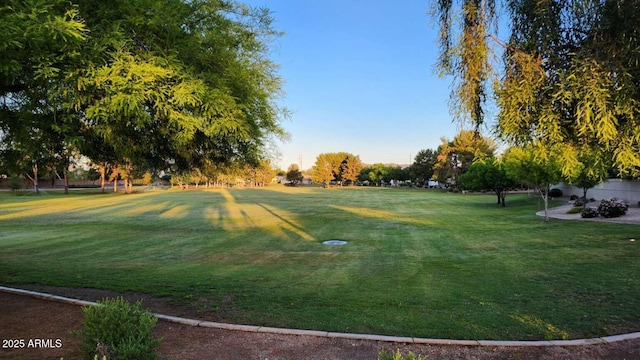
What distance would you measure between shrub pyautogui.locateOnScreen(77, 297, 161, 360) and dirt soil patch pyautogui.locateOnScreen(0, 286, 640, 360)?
1.21m

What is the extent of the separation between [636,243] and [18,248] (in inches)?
1003

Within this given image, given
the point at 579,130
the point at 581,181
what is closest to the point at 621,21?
the point at 579,130

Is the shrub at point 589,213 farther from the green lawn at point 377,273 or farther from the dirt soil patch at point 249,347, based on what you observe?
the dirt soil patch at point 249,347

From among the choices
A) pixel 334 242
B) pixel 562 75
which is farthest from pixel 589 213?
pixel 562 75

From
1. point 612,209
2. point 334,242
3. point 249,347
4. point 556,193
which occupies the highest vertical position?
point 556,193

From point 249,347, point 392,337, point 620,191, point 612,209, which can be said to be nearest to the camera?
point 249,347

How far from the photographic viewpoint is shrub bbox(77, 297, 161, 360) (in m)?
3.84

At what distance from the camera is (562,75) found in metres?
3.82

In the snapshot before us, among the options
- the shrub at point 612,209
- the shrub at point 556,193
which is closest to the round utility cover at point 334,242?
the shrub at point 612,209

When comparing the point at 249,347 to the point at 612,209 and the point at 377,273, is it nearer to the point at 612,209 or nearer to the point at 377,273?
the point at 377,273

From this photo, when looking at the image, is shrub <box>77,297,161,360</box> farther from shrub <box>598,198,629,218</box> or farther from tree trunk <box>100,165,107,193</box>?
shrub <box>598,198,629,218</box>

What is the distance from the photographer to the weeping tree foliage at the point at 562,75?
3533 millimetres

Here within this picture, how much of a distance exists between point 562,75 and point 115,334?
5.26 m

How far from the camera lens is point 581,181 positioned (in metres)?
24.5
